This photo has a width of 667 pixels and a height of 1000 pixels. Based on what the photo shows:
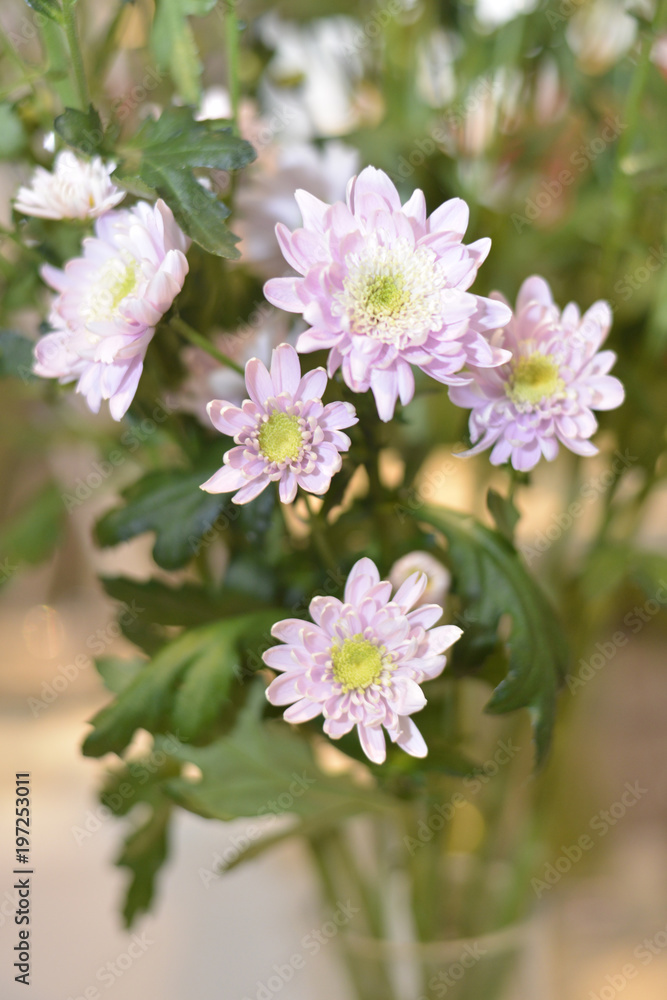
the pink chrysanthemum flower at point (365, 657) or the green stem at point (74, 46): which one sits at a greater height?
the green stem at point (74, 46)

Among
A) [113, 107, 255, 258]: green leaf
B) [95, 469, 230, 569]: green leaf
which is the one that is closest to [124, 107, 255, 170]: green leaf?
[113, 107, 255, 258]: green leaf

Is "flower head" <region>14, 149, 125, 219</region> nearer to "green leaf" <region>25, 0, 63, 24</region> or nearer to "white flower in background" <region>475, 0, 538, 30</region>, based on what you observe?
"green leaf" <region>25, 0, 63, 24</region>

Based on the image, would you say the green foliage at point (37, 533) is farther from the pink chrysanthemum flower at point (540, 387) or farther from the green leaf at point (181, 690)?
the pink chrysanthemum flower at point (540, 387)

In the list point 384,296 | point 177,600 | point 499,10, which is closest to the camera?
point 384,296

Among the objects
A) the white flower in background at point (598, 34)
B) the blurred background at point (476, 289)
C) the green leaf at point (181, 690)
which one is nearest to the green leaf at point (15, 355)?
the blurred background at point (476, 289)

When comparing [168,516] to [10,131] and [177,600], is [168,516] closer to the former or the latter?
[177,600]

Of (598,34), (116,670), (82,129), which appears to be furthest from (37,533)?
(598,34)

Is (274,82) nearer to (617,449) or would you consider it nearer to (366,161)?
(366,161)
